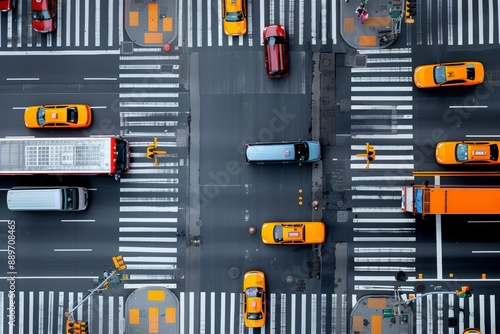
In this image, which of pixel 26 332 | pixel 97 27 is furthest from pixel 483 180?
pixel 26 332

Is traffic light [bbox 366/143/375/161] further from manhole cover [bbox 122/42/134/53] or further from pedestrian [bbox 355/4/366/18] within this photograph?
manhole cover [bbox 122/42/134/53]

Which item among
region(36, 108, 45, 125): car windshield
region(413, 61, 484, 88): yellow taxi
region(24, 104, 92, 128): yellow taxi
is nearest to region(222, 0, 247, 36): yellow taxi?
region(24, 104, 92, 128): yellow taxi

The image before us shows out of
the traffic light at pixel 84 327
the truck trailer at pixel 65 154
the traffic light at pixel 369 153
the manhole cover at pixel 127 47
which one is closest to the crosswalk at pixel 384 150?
the traffic light at pixel 369 153

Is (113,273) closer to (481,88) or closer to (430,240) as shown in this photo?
(430,240)

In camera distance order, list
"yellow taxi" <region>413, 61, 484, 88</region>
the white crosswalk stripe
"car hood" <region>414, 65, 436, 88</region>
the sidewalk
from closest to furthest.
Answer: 1. "yellow taxi" <region>413, 61, 484, 88</region>
2. "car hood" <region>414, 65, 436, 88</region>
3. the sidewalk
4. the white crosswalk stripe

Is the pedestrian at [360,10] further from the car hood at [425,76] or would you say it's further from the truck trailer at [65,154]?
the truck trailer at [65,154]

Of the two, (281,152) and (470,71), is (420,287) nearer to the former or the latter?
(281,152)

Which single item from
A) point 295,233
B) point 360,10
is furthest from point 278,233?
point 360,10
